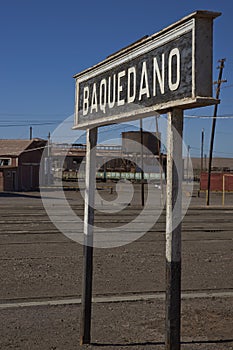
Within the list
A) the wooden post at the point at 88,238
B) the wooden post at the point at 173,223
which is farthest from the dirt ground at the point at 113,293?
the wooden post at the point at 173,223

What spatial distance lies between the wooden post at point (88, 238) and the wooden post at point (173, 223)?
65.3 inches

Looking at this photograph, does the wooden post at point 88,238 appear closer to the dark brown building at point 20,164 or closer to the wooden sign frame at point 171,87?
the wooden sign frame at point 171,87

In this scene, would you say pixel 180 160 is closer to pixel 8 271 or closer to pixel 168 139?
pixel 168 139

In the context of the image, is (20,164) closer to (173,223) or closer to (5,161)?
(5,161)

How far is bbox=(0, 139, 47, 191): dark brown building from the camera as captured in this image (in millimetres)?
54531

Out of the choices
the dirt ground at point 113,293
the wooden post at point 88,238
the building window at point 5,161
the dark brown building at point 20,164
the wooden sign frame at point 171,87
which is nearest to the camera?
the wooden sign frame at point 171,87

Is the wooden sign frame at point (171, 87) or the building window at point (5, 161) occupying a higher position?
the building window at point (5, 161)

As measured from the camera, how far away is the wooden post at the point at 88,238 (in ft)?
19.6

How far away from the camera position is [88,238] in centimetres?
614

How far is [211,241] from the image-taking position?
15.6 m

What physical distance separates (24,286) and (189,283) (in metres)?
2.77

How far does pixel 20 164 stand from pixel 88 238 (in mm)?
50949

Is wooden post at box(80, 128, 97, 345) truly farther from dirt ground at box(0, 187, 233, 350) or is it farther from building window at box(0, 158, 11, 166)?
building window at box(0, 158, 11, 166)

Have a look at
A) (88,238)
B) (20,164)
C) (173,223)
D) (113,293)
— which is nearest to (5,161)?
(20,164)
